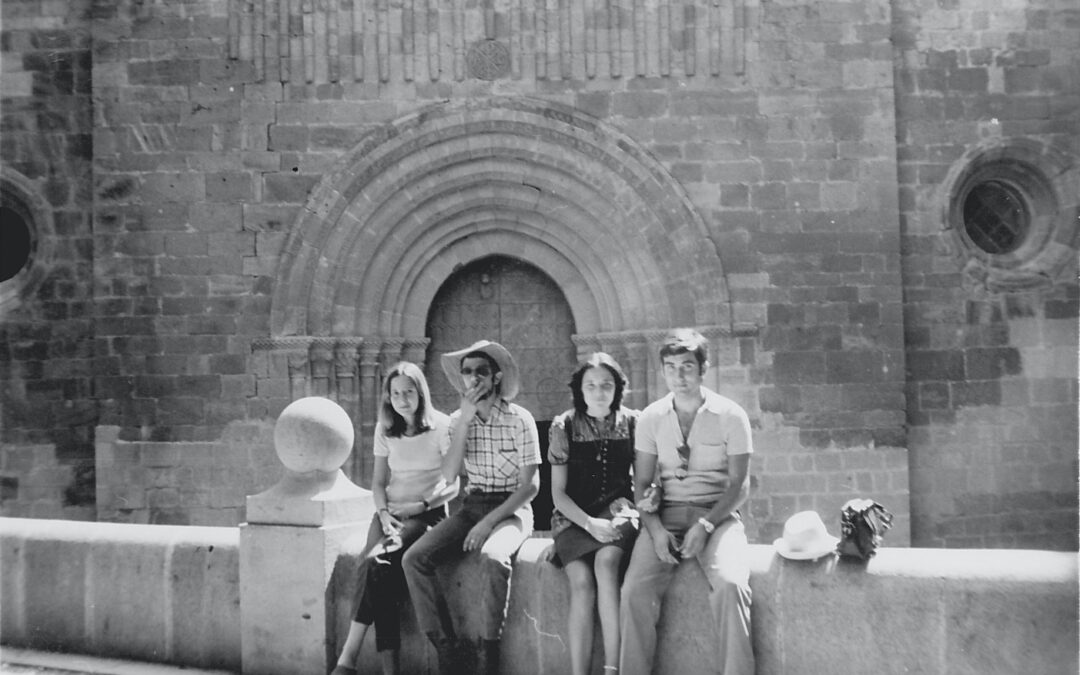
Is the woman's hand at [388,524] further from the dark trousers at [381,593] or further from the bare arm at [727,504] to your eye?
the bare arm at [727,504]

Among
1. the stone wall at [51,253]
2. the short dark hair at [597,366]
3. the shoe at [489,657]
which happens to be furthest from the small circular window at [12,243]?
the shoe at [489,657]

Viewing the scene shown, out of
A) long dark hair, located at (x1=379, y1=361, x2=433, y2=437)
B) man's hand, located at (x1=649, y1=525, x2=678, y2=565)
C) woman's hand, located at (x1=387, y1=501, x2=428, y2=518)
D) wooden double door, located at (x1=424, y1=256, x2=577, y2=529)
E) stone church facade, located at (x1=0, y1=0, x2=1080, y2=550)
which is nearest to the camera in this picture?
man's hand, located at (x1=649, y1=525, x2=678, y2=565)

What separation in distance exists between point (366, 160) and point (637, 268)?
8.97 ft

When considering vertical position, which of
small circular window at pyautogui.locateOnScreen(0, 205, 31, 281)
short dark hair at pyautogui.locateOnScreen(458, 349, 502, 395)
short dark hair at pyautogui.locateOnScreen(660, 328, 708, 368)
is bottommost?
short dark hair at pyautogui.locateOnScreen(458, 349, 502, 395)

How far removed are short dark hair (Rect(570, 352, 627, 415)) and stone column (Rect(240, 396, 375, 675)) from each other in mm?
1192

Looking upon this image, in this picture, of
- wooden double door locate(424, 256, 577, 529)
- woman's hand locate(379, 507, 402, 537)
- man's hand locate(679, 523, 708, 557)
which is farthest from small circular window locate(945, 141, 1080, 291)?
woman's hand locate(379, 507, 402, 537)

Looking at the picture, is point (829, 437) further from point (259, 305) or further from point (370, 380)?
point (259, 305)

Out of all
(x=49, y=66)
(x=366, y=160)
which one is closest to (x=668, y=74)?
(x=366, y=160)

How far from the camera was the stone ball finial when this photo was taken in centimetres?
453

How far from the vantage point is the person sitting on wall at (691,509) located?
3.71 meters

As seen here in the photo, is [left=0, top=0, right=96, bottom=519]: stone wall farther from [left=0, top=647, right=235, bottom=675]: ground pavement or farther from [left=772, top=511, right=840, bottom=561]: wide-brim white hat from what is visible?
[left=772, top=511, right=840, bottom=561]: wide-brim white hat

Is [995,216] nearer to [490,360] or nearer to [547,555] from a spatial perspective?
[490,360]

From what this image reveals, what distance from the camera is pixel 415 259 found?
9086mm

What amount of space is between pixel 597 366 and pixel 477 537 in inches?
37.1
